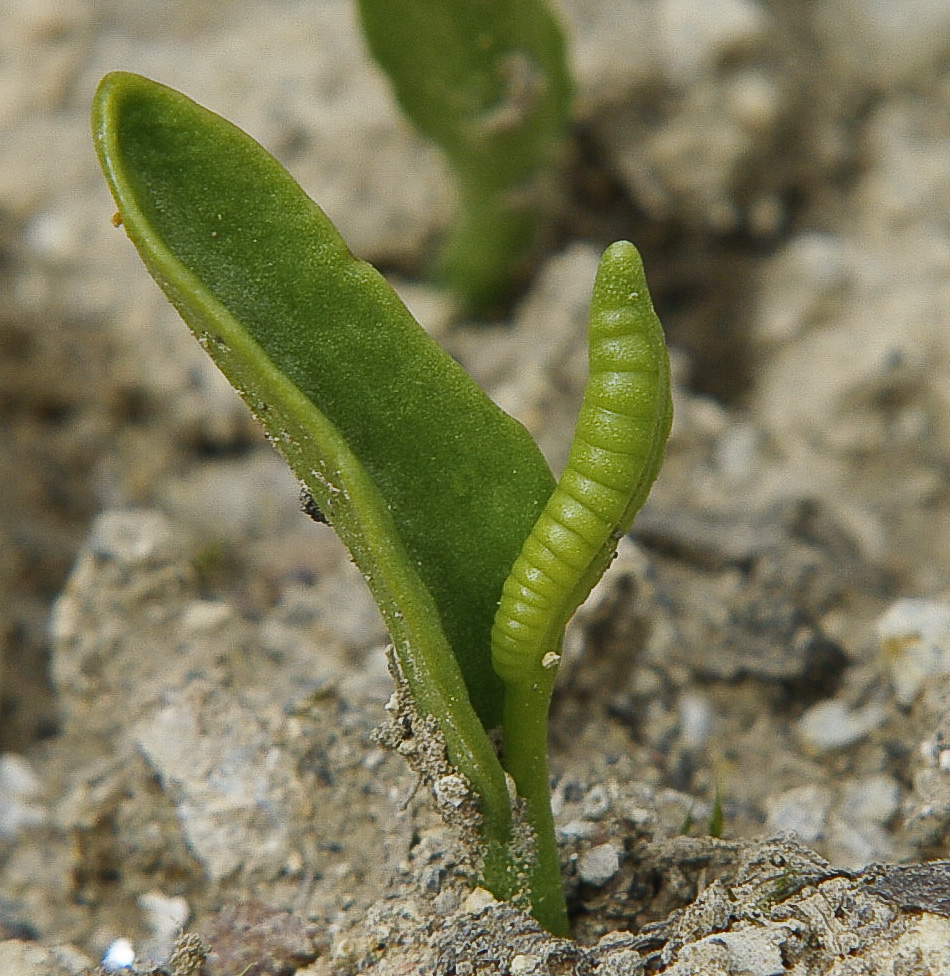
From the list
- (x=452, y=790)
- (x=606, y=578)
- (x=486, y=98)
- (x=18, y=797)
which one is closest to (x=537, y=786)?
(x=452, y=790)

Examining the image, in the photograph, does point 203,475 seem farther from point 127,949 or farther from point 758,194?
point 758,194

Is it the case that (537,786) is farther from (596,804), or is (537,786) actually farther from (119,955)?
(119,955)

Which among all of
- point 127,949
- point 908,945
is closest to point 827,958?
point 908,945

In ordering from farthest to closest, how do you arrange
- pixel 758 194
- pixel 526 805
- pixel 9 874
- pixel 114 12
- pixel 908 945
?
pixel 114 12 → pixel 758 194 → pixel 9 874 → pixel 526 805 → pixel 908 945

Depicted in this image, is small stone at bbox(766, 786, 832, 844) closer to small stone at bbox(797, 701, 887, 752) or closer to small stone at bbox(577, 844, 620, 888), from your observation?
small stone at bbox(797, 701, 887, 752)

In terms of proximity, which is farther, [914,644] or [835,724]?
[835,724]
